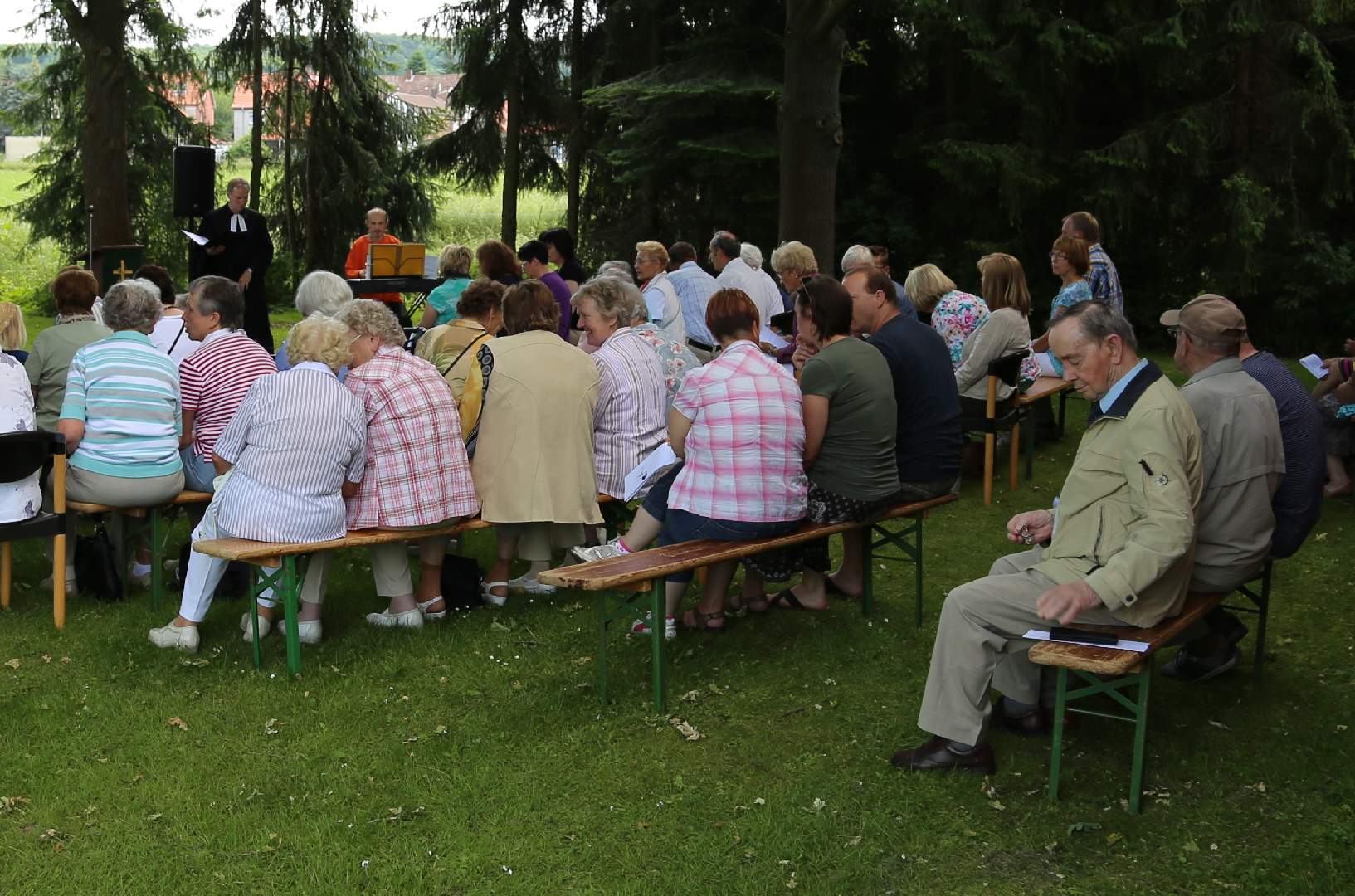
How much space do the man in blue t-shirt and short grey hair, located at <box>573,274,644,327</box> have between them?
1143mm

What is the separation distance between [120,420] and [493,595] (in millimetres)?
1827

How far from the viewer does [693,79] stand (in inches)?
661

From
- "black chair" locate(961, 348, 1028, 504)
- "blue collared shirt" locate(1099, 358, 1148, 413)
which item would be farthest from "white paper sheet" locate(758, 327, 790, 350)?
"blue collared shirt" locate(1099, 358, 1148, 413)

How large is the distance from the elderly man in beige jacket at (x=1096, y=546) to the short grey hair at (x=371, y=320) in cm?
284

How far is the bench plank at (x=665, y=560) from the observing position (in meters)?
4.93

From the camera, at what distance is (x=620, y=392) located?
6.64 meters

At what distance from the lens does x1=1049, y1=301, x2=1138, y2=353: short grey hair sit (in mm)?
4398

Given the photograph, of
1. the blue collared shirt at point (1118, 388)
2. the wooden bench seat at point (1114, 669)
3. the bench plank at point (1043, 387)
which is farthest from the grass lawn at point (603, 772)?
the bench plank at point (1043, 387)

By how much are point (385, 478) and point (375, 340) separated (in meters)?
0.62

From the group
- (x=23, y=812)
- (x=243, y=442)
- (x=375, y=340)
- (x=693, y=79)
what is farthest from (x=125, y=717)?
(x=693, y=79)

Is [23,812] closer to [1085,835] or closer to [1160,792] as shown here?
[1085,835]

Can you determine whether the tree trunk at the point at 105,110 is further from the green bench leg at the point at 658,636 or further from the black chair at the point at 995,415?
the green bench leg at the point at 658,636

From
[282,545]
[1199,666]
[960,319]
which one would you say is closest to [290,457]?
[282,545]

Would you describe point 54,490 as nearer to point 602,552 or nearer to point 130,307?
Result: point 130,307
